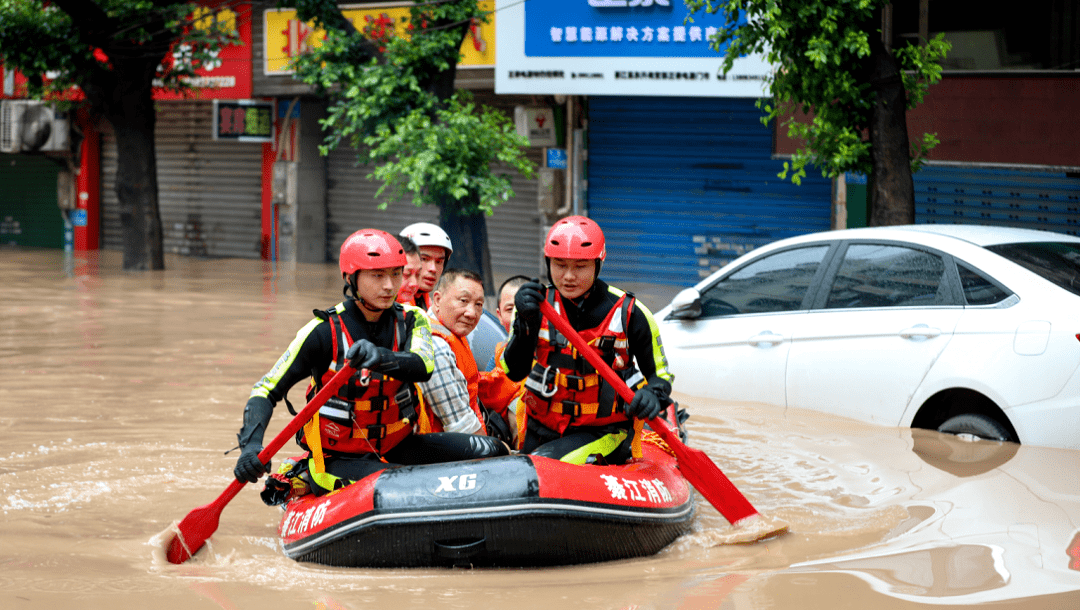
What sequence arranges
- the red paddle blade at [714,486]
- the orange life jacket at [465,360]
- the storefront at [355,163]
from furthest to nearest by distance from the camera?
the storefront at [355,163]
the orange life jacket at [465,360]
the red paddle blade at [714,486]

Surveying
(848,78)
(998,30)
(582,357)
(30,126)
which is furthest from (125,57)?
(582,357)

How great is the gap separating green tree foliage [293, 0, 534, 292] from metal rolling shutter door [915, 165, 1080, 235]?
16.5ft

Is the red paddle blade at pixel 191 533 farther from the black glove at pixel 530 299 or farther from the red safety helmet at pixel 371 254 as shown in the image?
the black glove at pixel 530 299

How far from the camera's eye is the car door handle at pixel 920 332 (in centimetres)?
600

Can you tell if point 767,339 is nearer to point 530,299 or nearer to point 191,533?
point 530,299

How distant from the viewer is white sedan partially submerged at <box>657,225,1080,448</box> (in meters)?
5.58

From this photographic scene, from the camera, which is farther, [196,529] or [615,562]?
[196,529]

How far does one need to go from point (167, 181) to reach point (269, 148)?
317 centimetres

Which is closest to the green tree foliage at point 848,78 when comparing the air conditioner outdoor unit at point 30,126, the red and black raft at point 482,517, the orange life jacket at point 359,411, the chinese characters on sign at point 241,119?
the orange life jacket at point 359,411

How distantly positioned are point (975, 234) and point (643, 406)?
107 inches

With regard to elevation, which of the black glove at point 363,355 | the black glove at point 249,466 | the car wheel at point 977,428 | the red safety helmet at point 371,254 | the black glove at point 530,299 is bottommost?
the car wheel at point 977,428

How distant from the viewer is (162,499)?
19.7 ft

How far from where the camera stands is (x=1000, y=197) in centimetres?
1323

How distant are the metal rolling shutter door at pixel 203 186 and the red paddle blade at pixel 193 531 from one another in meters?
17.7
